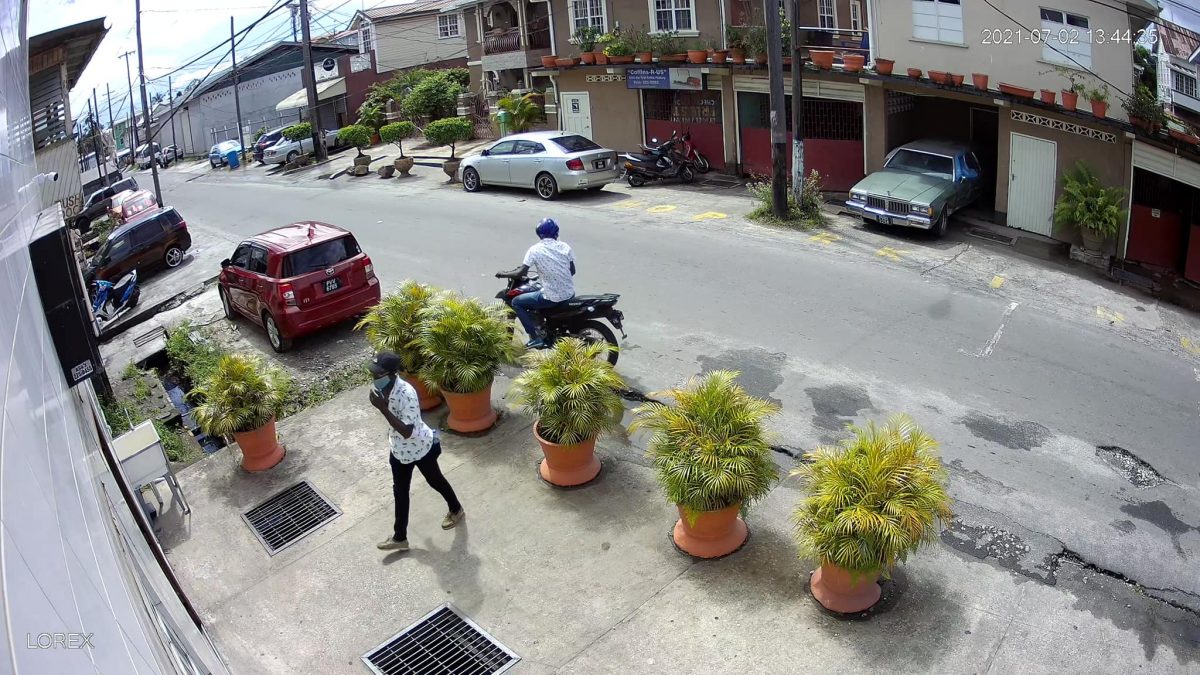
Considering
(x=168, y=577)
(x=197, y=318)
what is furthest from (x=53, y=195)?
(x=197, y=318)

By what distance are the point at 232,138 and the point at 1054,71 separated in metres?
49.2

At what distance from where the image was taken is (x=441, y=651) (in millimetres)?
6078

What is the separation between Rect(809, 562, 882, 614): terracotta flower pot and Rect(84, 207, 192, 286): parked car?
1727 cm

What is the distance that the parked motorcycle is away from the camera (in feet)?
52.3

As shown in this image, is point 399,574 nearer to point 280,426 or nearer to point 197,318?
point 280,426

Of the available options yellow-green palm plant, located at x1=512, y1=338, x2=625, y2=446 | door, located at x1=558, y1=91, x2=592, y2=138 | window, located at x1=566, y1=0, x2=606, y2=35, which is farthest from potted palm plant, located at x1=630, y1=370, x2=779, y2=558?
window, located at x1=566, y1=0, x2=606, y2=35

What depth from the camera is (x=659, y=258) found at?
47.7 feet

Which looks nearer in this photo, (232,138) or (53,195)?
(53,195)

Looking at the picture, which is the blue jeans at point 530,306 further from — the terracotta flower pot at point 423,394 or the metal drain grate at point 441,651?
the metal drain grate at point 441,651

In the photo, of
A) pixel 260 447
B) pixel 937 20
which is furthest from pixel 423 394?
pixel 937 20

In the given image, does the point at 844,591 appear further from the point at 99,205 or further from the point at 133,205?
the point at 99,205

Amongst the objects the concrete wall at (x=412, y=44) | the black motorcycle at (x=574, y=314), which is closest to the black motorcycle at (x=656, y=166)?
the black motorcycle at (x=574, y=314)

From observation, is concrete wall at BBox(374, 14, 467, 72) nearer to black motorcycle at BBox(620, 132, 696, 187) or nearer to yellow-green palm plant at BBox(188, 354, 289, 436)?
black motorcycle at BBox(620, 132, 696, 187)

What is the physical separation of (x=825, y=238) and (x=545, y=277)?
8145mm
